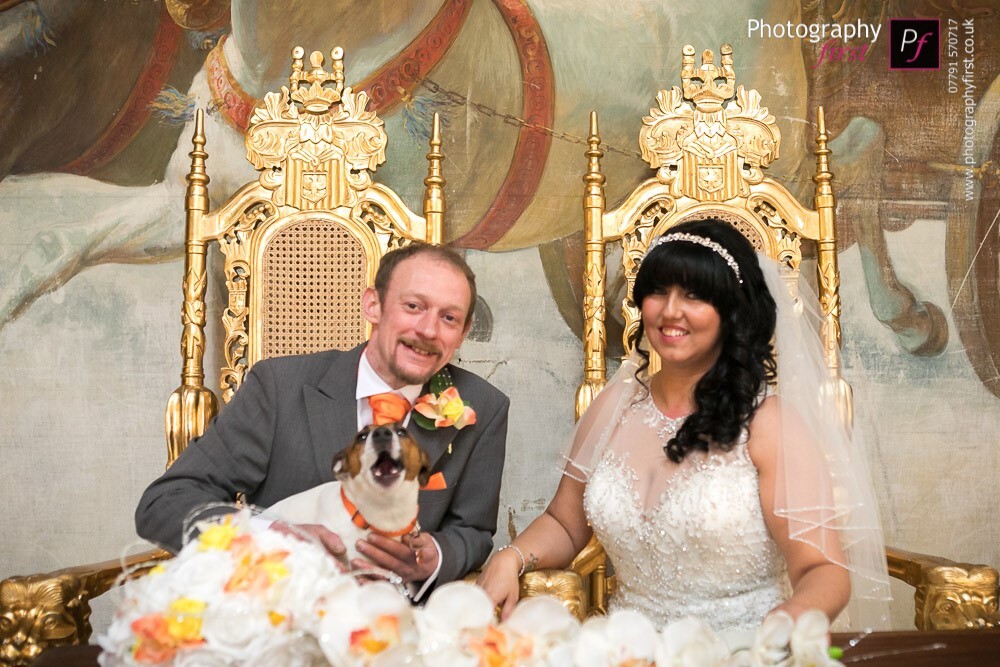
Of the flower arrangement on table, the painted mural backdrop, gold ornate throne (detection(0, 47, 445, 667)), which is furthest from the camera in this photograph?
the painted mural backdrop

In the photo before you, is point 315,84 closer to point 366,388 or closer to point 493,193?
point 493,193

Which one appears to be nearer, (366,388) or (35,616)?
(35,616)

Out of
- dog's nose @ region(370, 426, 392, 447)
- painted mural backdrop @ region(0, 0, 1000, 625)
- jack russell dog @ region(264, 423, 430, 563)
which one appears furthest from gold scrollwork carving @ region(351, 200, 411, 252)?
dog's nose @ region(370, 426, 392, 447)

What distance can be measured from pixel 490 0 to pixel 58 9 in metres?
1.97

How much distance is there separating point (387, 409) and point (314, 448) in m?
0.52

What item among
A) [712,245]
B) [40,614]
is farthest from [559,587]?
[40,614]

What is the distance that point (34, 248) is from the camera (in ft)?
13.4

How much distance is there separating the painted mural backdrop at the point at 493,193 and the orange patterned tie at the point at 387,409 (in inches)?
76.4

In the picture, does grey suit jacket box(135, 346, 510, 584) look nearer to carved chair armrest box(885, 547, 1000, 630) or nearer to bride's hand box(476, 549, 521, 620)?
bride's hand box(476, 549, 521, 620)

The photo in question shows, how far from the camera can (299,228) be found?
3.58 metres

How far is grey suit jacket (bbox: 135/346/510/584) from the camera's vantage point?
2.54 metres

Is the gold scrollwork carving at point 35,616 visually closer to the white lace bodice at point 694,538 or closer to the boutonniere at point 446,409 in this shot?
the boutonniere at point 446,409

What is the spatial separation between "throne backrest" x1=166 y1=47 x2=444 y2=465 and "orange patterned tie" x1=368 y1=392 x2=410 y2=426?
1.32 metres

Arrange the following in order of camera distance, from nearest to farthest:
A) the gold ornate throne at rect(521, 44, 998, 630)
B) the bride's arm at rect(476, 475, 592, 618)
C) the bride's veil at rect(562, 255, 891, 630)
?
the bride's veil at rect(562, 255, 891, 630) < the bride's arm at rect(476, 475, 592, 618) < the gold ornate throne at rect(521, 44, 998, 630)
